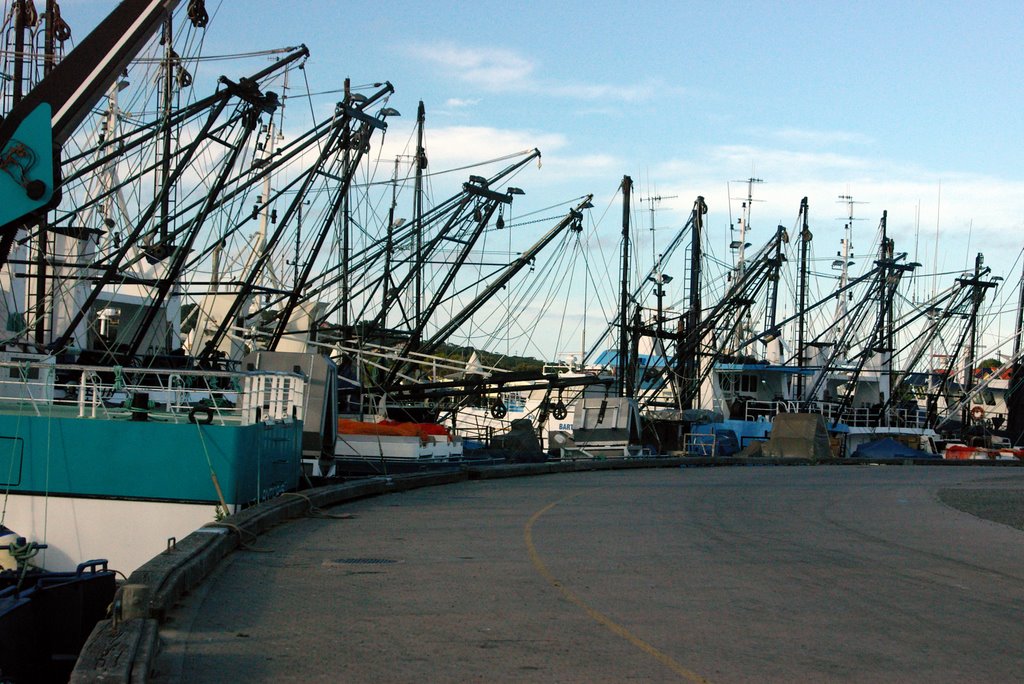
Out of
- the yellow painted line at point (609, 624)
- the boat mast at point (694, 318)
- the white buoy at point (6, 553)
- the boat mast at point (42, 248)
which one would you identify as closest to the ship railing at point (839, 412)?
the boat mast at point (694, 318)

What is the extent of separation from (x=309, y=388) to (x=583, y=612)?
13.1 meters

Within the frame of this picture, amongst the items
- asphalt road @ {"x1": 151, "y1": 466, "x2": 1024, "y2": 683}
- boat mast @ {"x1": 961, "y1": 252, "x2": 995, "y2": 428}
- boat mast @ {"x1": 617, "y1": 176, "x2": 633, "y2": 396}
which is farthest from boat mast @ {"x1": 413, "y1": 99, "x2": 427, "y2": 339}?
boat mast @ {"x1": 961, "y1": 252, "x2": 995, "y2": 428}

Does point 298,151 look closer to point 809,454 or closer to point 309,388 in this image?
point 309,388

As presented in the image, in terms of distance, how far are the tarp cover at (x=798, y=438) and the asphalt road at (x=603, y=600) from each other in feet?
93.4

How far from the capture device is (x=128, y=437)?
16156 millimetres

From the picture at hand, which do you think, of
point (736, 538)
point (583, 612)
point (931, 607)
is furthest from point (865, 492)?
point (583, 612)

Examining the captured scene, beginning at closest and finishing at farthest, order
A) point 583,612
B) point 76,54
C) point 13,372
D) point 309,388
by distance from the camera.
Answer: point 583,612 < point 76,54 < point 309,388 < point 13,372

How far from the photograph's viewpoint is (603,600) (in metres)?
10.4

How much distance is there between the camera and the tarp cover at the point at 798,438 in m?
48.1

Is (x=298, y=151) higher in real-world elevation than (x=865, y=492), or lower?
higher

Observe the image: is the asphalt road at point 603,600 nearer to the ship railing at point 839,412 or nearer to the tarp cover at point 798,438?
the tarp cover at point 798,438

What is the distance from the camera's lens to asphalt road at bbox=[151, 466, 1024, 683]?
7785mm

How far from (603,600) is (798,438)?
3968cm

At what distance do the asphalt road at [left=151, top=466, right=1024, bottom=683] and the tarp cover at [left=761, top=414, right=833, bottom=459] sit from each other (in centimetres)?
2847
